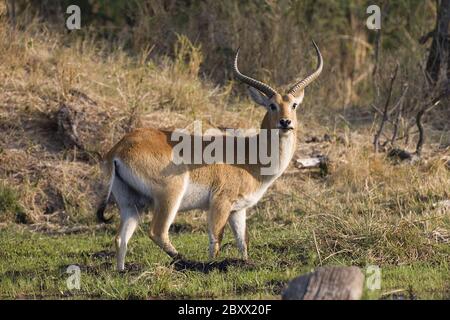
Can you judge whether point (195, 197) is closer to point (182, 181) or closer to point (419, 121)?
point (182, 181)

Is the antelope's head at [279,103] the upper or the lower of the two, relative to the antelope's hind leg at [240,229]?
upper

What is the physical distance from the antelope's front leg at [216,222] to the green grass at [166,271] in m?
0.12

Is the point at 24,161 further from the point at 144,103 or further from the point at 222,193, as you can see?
the point at 222,193

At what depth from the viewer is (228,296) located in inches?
303

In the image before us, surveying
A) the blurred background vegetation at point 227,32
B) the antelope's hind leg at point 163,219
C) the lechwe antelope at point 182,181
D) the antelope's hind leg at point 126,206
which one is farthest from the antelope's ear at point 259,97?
the blurred background vegetation at point 227,32

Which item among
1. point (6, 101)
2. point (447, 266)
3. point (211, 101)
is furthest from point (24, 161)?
point (447, 266)

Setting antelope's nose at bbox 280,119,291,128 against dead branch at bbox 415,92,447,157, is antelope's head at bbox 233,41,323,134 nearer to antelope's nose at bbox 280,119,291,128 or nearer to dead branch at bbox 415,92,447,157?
antelope's nose at bbox 280,119,291,128

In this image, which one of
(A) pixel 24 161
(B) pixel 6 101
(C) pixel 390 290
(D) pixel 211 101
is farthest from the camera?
(D) pixel 211 101

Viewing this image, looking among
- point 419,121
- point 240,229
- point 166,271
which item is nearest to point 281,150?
point 240,229

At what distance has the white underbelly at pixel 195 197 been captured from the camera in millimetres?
9328

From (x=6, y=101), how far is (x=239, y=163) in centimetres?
507

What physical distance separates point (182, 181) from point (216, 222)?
0.56 meters

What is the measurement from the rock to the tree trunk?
930 cm

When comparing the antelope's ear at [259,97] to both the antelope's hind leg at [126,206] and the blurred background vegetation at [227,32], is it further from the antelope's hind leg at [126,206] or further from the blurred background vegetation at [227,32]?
the blurred background vegetation at [227,32]
